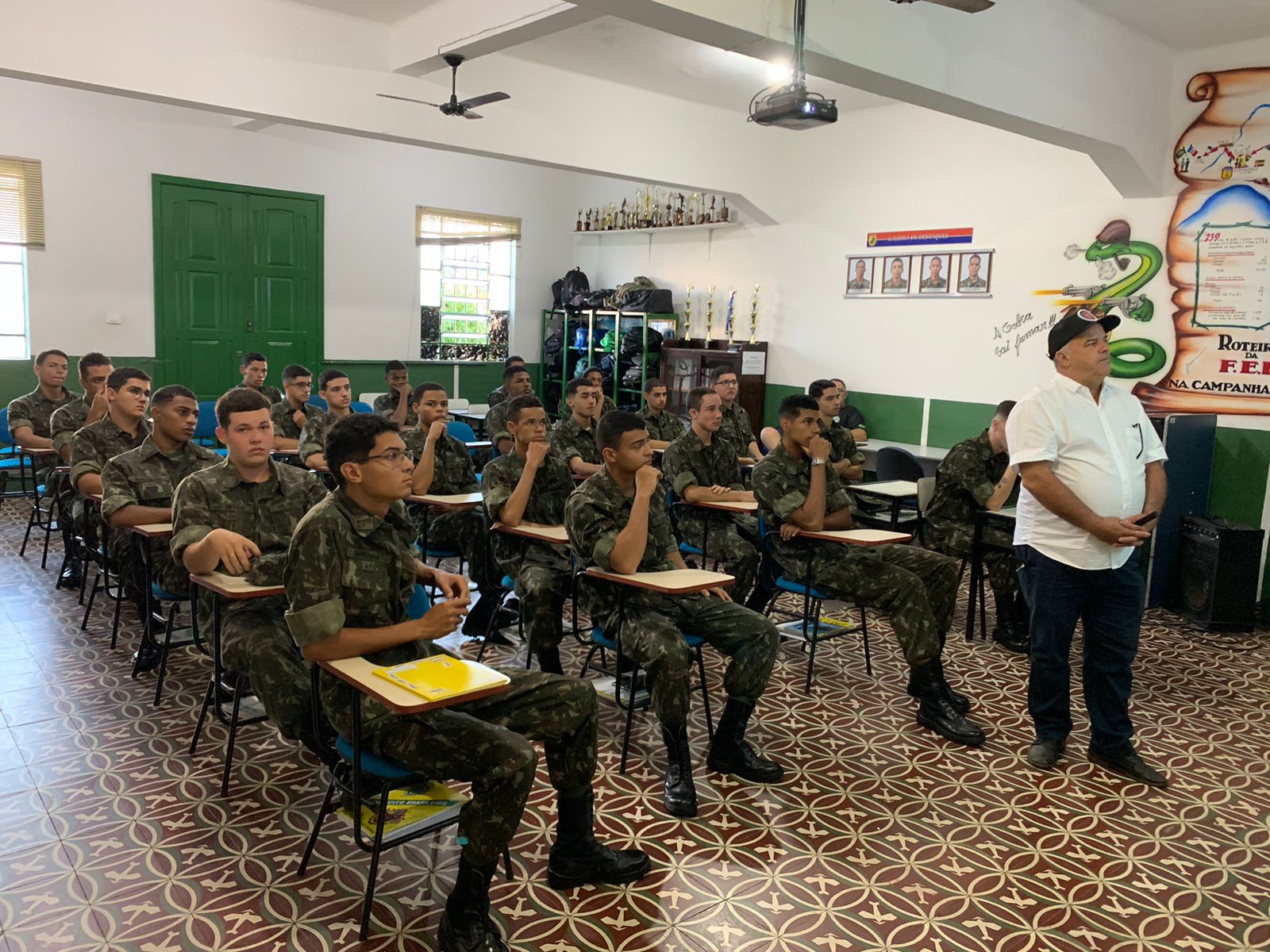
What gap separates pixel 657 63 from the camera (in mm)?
7328

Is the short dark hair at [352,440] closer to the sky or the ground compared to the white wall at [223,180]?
closer to the ground

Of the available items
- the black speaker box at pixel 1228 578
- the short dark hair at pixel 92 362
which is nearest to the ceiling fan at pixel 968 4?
the black speaker box at pixel 1228 578

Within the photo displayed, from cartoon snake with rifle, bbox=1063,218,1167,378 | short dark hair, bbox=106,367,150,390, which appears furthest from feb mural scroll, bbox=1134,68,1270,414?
short dark hair, bbox=106,367,150,390

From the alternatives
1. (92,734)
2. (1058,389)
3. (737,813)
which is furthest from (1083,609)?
(92,734)

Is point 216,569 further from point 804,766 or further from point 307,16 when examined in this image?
point 307,16

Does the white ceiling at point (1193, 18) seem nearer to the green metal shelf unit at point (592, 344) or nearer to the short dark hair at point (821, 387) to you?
the short dark hair at point (821, 387)

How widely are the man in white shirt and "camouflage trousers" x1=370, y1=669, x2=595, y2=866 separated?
1.91 m

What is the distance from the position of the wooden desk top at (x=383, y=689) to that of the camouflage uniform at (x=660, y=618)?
1.01m

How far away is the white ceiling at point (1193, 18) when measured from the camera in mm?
5695

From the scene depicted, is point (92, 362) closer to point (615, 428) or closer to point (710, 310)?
point (615, 428)

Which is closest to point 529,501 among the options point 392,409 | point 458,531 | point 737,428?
→ point 458,531

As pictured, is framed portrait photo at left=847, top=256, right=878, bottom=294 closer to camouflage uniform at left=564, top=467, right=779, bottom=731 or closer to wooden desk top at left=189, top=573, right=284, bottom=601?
camouflage uniform at left=564, top=467, right=779, bottom=731

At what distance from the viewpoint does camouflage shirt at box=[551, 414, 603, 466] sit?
5.82m

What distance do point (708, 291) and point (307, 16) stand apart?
17.0 feet
